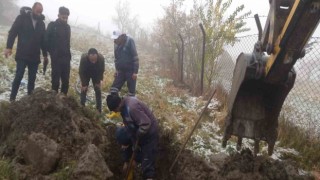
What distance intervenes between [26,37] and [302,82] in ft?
17.7

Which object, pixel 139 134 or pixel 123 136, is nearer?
pixel 139 134

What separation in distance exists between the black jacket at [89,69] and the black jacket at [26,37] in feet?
2.76

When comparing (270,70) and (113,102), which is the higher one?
(270,70)

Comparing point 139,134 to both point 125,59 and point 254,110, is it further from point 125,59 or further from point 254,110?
point 125,59

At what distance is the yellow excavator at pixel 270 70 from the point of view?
3057mm

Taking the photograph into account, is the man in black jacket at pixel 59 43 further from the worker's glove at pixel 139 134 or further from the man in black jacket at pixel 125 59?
the worker's glove at pixel 139 134

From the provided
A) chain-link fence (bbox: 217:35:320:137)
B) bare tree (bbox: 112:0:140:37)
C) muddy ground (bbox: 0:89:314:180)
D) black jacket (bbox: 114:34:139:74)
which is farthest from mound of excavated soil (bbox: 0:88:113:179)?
bare tree (bbox: 112:0:140:37)

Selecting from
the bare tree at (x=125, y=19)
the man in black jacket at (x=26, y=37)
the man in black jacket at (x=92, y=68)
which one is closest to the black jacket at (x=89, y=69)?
the man in black jacket at (x=92, y=68)

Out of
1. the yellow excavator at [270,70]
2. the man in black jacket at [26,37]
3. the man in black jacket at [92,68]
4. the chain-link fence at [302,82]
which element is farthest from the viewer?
the man in black jacket at [92,68]

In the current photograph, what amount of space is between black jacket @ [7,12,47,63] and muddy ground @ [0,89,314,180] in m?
0.79

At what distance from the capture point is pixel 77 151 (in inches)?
198

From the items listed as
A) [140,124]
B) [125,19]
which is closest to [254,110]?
[140,124]

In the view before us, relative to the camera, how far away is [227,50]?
31.7 ft

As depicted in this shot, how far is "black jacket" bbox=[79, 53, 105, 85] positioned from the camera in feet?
21.3
